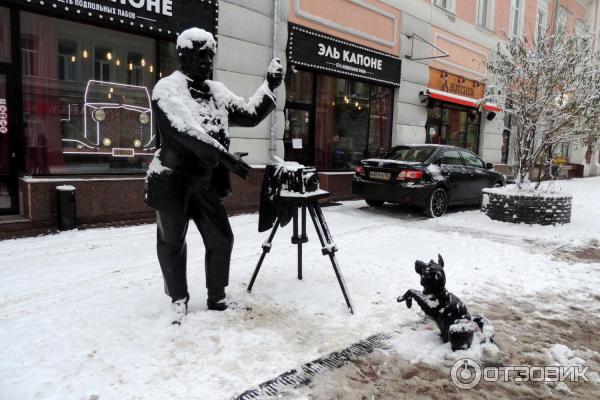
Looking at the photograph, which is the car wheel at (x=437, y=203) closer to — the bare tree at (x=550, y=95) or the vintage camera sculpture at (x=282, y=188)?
the bare tree at (x=550, y=95)

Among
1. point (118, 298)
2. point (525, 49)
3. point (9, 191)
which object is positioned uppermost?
point (525, 49)

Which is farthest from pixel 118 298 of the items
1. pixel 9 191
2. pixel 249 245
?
pixel 9 191

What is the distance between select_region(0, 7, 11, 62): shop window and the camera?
21.0ft

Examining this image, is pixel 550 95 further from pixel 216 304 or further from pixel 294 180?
pixel 216 304

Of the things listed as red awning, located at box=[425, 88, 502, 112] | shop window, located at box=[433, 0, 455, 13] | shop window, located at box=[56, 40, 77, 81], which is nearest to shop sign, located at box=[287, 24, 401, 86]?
red awning, located at box=[425, 88, 502, 112]

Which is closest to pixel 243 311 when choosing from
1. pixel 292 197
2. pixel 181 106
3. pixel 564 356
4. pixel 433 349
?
pixel 292 197

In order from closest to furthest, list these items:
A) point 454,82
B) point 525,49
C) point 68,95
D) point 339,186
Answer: point 68,95, point 525,49, point 339,186, point 454,82

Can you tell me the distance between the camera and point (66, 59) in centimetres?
710

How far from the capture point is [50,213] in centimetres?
652

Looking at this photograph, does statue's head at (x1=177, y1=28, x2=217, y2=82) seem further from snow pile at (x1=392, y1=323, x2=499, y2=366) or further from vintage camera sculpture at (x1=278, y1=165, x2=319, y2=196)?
snow pile at (x1=392, y1=323, x2=499, y2=366)

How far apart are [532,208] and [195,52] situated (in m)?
7.06

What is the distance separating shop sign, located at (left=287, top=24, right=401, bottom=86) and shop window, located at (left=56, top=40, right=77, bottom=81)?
4.34 meters

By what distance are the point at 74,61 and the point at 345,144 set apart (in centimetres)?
684

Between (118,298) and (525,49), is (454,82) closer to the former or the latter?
(525,49)
